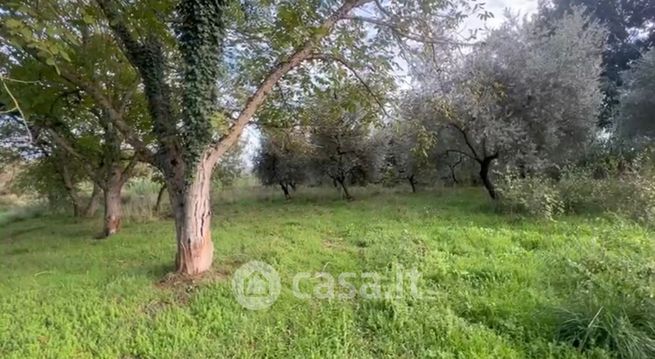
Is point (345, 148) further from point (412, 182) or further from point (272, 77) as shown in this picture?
point (272, 77)

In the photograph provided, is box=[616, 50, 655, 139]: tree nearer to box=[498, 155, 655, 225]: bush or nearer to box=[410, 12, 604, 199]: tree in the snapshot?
box=[410, 12, 604, 199]: tree

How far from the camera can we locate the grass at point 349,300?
294 centimetres

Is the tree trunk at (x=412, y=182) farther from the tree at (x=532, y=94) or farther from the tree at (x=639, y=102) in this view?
the tree at (x=639, y=102)

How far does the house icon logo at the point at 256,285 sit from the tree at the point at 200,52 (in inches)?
23.5

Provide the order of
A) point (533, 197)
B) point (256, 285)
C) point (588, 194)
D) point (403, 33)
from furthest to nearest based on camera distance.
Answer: point (588, 194) → point (533, 197) → point (403, 33) → point (256, 285)

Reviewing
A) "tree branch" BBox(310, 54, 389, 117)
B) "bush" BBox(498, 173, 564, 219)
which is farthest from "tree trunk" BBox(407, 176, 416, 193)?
"tree branch" BBox(310, 54, 389, 117)

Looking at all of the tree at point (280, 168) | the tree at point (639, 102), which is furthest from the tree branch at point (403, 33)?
the tree at point (280, 168)

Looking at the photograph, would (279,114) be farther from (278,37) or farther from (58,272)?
(58,272)

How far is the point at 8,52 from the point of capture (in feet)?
20.0

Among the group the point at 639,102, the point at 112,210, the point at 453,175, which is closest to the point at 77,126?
the point at 112,210

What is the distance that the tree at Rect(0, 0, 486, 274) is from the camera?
439 centimetres

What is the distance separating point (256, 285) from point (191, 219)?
1250 mm

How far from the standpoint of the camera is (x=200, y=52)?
441cm

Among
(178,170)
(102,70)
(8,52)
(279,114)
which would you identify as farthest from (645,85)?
(8,52)
